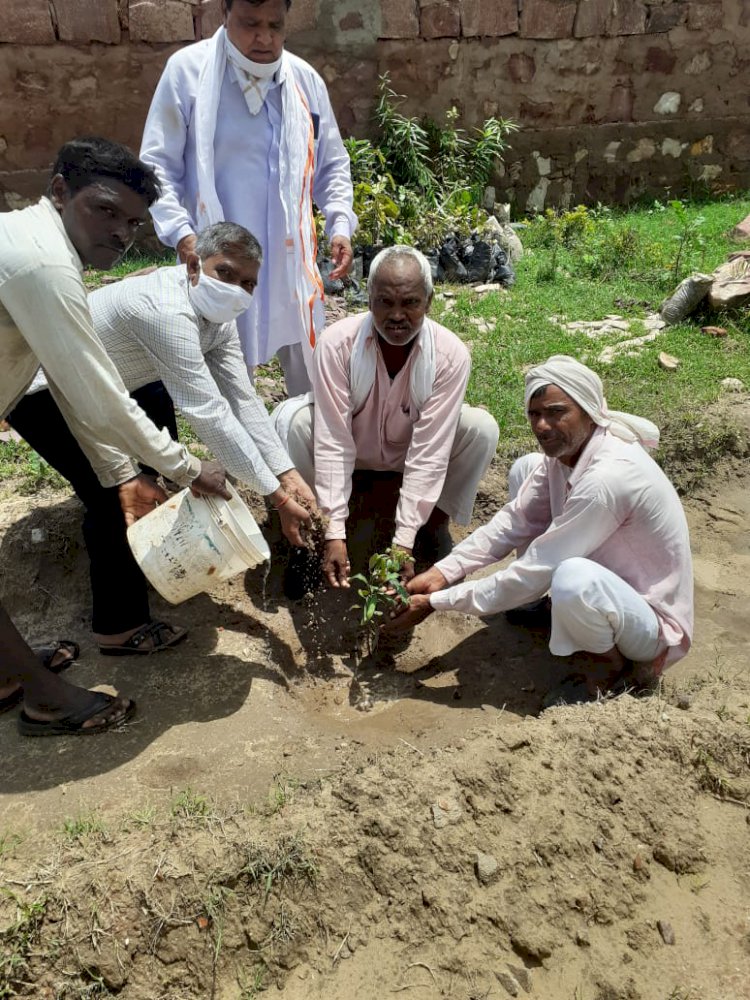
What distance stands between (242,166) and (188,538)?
69.6 inches

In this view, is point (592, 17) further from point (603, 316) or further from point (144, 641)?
point (144, 641)

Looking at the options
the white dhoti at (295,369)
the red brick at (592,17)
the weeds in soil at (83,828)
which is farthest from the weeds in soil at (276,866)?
the red brick at (592,17)

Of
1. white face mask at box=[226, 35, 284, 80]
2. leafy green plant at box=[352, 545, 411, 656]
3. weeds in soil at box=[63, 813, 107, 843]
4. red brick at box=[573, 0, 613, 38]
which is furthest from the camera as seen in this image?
red brick at box=[573, 0, 613, 38]

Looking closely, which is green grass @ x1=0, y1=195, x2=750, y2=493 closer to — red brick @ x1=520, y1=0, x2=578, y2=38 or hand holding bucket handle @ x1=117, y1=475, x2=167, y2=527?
hand holding bucket handle @ x1=117, y1=475, x2=167, y2=527

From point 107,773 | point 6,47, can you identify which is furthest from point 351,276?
point 107,773

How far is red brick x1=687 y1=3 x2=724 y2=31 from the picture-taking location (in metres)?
7.50

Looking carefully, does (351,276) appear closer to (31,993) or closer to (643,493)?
(643,493)

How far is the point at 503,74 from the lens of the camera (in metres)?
7.33

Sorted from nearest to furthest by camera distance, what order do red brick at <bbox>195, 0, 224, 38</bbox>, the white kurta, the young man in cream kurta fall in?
1. the young man in cream kurta
2. the white kurta
3. red brick at <bbox>195, 0, 224, 38</bbox>

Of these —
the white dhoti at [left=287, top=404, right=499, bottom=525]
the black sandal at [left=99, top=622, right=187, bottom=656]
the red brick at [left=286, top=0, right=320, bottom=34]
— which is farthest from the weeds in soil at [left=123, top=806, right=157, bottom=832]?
the red brick at [left=286, top=0, right=320, bottom=34]

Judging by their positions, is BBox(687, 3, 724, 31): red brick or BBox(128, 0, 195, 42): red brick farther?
BBox(687, 3, 724, 31): red brick

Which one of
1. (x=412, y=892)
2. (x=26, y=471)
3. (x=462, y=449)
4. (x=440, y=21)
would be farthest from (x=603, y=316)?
(x=412, y=892)

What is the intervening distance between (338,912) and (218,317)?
6.25ft

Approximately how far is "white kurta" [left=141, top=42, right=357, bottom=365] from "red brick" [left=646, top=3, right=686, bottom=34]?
5250mm
